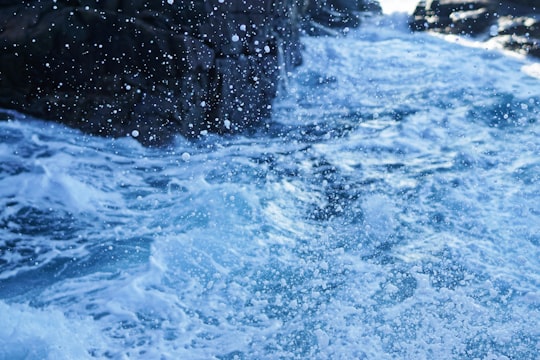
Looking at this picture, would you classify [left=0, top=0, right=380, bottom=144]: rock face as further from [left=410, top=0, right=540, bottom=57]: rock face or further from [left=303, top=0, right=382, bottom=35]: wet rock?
[left=410, top=0, right=540, bottom=57]: rock face

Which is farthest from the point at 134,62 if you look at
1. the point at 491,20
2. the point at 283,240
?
the point at 491,20

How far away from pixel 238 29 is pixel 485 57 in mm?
4409

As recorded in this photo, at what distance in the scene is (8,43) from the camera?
15.4 ft

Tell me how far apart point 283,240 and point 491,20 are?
655cm

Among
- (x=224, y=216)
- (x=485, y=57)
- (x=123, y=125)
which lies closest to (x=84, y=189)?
(x=123, y=125)

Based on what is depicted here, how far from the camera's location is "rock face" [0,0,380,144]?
187 inches

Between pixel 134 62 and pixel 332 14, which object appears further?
pixel 332 14

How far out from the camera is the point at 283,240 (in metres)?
4.02

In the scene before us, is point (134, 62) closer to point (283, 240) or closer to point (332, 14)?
point (283, 240)

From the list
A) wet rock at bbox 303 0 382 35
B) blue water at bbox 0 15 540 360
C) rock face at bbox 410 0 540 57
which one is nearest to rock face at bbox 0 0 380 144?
blue water at bbox 0 15 540 360

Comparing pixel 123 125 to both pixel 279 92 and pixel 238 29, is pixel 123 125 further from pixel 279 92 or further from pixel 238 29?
pixel 279 92

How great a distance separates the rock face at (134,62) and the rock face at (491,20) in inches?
177

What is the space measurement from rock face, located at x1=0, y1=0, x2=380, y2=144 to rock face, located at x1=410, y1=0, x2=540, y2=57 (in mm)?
4485

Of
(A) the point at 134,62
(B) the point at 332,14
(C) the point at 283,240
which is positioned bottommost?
(C) the point at 283,240
